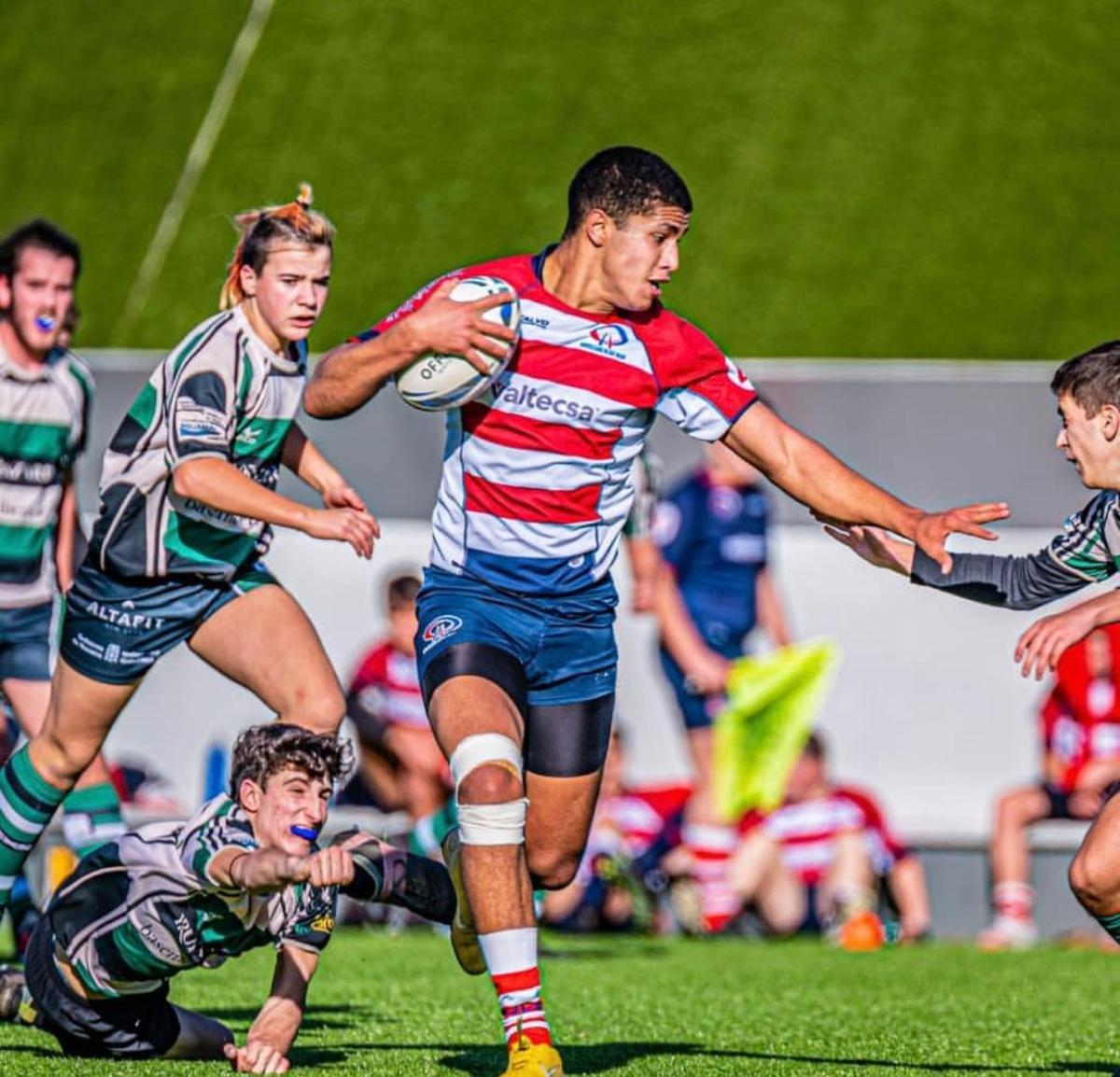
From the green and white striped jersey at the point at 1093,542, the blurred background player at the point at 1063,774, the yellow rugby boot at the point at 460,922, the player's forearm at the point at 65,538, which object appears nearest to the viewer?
the green and white striped jersey at the point at 1093,542

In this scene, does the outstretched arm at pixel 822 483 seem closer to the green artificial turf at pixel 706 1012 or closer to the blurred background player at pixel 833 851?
the green artificial turf at pixel 706 1012

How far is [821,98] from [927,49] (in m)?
1.34

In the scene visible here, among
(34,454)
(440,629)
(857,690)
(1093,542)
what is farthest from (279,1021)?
(857,690)

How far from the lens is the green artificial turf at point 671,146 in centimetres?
2117

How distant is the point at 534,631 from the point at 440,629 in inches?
12.3

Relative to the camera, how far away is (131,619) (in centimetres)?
680

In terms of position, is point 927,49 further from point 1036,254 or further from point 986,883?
point 986,883

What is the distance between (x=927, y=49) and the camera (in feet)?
76.8

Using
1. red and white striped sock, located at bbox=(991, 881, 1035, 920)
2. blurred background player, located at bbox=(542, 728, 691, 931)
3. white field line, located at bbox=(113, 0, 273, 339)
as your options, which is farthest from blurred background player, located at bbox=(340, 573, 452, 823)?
white field line, located at bbox=(113, 0, 273, 339)

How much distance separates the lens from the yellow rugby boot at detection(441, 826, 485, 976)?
6.42 meters

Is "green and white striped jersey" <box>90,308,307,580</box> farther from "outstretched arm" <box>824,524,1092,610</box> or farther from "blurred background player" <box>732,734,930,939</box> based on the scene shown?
"blurred background player" <box>732,734,930,939</box>

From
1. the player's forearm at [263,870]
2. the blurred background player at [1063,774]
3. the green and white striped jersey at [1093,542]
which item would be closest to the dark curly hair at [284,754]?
the player's forearm at [263,870]

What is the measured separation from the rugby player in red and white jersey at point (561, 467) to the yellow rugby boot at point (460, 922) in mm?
15

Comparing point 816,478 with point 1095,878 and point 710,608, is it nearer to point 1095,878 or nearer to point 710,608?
point 1095,878
